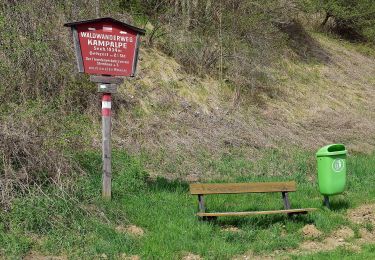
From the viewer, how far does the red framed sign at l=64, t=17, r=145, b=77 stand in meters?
7.54

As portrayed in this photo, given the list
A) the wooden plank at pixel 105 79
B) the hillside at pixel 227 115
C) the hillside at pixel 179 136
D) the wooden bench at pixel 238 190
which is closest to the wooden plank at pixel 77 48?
the wooden plank at pixel 105 79

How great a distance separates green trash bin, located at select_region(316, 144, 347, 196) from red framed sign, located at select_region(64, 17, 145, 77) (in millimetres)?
3366

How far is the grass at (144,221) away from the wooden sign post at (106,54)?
2.30ft

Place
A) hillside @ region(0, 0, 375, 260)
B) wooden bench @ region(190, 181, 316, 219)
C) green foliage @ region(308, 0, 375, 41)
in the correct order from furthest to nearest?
green foliage @ region(308, 0, 375, 41), wooden bench @ region(190, 181, 316, 219), hillside @ region(0, 0, 375, 260)

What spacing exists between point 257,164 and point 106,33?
500 centimetres

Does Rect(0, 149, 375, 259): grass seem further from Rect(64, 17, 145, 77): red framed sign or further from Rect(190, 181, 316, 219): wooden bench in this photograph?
Rect(64, 17, 145, 77): red framed sign

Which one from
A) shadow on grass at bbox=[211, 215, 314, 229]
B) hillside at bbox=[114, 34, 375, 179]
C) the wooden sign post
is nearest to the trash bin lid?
shadow on grass at bbox=[211, 215, 314, 229]

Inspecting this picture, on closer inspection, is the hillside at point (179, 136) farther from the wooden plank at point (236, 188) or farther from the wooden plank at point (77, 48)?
the wooden plank at point (77, 48)

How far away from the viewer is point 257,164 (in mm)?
11250

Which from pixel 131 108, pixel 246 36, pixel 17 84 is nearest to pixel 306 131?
pixel 246 36

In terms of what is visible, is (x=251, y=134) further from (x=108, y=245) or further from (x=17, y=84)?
(x=108, y=245)

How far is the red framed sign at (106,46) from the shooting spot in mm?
7535

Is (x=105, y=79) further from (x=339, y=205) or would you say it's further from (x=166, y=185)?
(x=339, y=205)

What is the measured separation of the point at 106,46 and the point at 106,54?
4.7 inches
